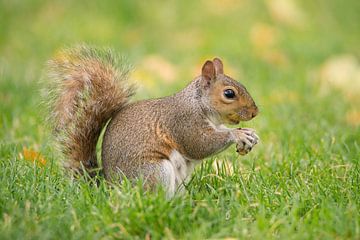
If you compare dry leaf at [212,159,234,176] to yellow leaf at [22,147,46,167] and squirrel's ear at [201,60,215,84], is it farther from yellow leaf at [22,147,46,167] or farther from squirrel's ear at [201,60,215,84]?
yellow leaf at [22,147,46,167]

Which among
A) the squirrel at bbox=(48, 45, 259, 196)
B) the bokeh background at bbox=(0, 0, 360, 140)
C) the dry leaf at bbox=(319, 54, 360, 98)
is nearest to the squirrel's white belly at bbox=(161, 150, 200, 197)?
the squirrel at bbox=(48, 45, 259, 196)

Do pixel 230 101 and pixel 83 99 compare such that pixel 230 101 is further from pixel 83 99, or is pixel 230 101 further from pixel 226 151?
pixel 226 151

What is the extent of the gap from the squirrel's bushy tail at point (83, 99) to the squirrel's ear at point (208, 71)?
295mm

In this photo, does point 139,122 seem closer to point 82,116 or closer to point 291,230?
point 82,116

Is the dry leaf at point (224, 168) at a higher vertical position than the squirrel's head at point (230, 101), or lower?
lower

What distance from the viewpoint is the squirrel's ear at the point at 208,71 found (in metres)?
2.66

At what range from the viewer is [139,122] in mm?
2541

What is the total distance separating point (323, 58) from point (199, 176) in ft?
9.41

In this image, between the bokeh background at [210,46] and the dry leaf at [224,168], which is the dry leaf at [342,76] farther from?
the dry leaf at [224,168]

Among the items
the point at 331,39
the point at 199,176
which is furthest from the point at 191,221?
the point at 331,39

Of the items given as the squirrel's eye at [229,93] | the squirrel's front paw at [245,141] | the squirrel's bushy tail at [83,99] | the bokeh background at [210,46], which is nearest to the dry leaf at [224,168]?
the squirrel's front paw at [245,141]

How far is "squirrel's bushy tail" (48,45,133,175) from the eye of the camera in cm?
258

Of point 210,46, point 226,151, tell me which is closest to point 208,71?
point 226,151

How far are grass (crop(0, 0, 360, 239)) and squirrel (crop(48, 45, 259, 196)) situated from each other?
0.34 feet
